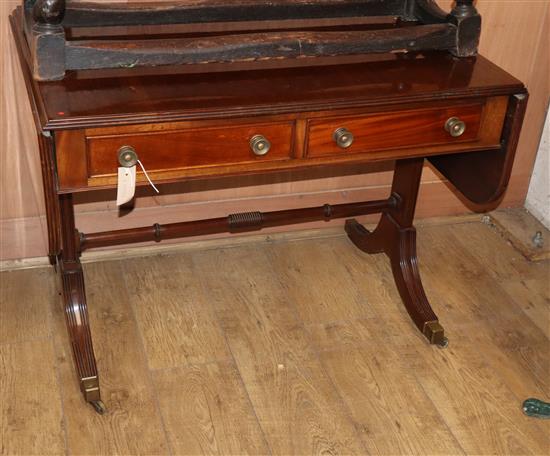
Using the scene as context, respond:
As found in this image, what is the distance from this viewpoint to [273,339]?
8.46ft

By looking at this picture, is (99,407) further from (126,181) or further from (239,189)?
(239,189)

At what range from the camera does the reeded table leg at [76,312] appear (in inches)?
89.5

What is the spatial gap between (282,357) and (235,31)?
962mm

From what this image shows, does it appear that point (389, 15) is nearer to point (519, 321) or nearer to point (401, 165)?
point (401, 165)

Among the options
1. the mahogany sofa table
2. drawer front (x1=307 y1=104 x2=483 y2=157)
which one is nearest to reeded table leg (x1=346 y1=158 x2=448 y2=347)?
the mahogany sofa table

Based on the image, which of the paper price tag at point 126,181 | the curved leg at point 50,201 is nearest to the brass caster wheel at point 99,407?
the curved leg at point 50,201

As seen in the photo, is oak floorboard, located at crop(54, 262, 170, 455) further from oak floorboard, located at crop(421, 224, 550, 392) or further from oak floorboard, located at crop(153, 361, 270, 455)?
oak floorboard, located at crop(421, 224, 550, 392)

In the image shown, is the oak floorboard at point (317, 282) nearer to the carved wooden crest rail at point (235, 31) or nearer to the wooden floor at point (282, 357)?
the wooden floor at point (282, 357)

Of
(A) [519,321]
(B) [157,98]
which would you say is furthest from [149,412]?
(A) [519,321]

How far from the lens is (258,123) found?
78.0 inches

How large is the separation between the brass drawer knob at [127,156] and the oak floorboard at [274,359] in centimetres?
81

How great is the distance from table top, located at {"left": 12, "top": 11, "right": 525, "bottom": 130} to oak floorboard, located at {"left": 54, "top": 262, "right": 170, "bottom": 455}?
82 cm

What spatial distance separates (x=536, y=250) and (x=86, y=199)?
1641 millimetres

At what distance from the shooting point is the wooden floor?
2238 millimetres
